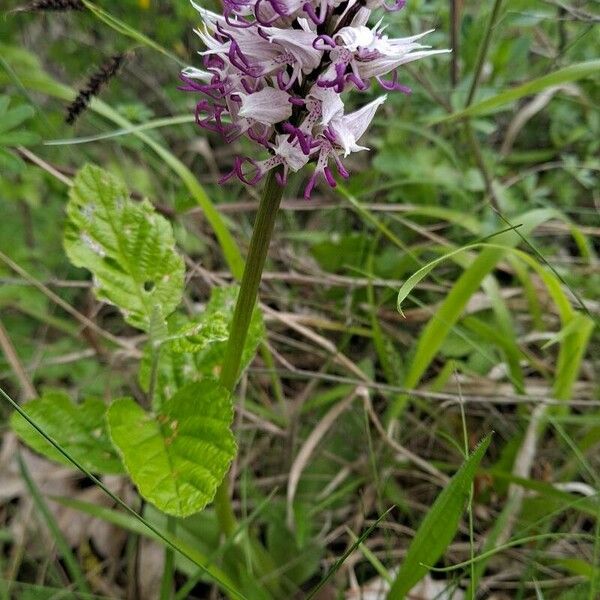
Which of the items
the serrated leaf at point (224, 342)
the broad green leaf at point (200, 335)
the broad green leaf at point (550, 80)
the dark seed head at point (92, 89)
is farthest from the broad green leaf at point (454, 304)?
the dark seed head at point (92, 89)

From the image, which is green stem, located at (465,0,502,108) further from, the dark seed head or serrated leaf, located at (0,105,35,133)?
serrated leaf, located at (0,105,35,133)

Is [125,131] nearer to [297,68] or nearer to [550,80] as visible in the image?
[297,68]

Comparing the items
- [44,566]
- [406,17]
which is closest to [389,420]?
[44,566]

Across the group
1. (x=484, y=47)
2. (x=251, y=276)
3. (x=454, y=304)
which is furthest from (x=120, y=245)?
(x=484, y=47)

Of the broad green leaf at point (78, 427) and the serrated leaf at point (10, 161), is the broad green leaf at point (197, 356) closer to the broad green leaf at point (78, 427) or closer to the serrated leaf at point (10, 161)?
the broad green leaf at point (78, 427)

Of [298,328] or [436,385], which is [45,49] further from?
[436,385]
